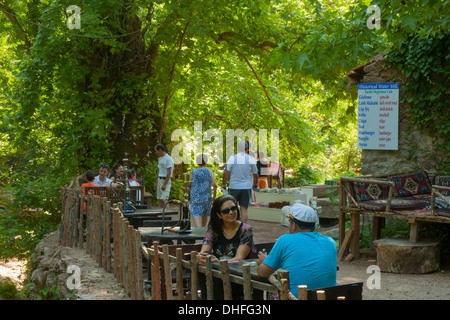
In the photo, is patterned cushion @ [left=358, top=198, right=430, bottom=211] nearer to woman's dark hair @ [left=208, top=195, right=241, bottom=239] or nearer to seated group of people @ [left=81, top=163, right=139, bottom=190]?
woman's dark hair @ [left=208, top=195, right=241, bottom=239]

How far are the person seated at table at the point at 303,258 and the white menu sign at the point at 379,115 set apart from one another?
5.56 m

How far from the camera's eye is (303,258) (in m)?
4.42

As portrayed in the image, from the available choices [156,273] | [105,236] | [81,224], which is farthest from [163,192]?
[156,273]

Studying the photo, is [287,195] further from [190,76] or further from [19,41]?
[19,41]

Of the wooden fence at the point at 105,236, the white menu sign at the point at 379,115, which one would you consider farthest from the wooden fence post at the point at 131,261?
the white menu sign at the point at 379,115

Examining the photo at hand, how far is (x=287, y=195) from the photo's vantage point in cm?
1380

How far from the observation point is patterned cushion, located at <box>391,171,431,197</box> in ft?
30.4

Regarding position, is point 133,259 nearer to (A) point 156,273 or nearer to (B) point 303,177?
(A) point 156,273

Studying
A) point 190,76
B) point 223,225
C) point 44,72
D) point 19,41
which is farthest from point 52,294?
point 19,41

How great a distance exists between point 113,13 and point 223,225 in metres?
8.80

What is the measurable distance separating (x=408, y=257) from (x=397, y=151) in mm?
2389

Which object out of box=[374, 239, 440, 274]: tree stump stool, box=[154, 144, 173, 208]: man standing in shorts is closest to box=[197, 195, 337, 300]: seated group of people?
box=[374, 239, 440, 274]: tree stump stool
